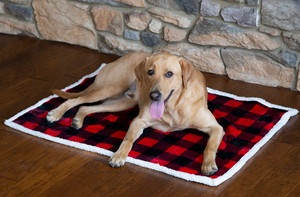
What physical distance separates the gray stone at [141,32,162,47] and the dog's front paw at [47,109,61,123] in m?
1.17

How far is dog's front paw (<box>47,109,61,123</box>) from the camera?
11.0 ft

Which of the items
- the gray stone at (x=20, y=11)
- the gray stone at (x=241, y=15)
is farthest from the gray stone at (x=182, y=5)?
the gray stone at (x=20, y=11)

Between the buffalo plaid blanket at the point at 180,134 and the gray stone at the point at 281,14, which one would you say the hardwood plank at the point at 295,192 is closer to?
the buffalo plaid blanket at the point at 180,134

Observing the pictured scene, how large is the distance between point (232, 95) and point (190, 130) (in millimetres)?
578

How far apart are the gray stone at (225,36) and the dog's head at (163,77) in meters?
0.87

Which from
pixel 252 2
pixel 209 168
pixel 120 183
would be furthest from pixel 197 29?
pixel 120 183

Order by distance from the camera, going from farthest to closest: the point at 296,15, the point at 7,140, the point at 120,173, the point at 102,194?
the point at 296,15, the point at 7,140, the point at 120,173, the point at 102,194

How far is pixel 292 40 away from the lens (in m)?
3.51

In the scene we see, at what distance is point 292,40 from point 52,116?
5.90 feet

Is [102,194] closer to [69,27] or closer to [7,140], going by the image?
[7,140]

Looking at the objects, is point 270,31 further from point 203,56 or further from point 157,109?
point 157,109

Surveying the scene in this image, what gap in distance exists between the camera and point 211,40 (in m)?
3.84

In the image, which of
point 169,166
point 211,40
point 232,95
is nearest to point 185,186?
point 169,166

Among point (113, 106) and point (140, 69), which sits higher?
point (140, 69)
